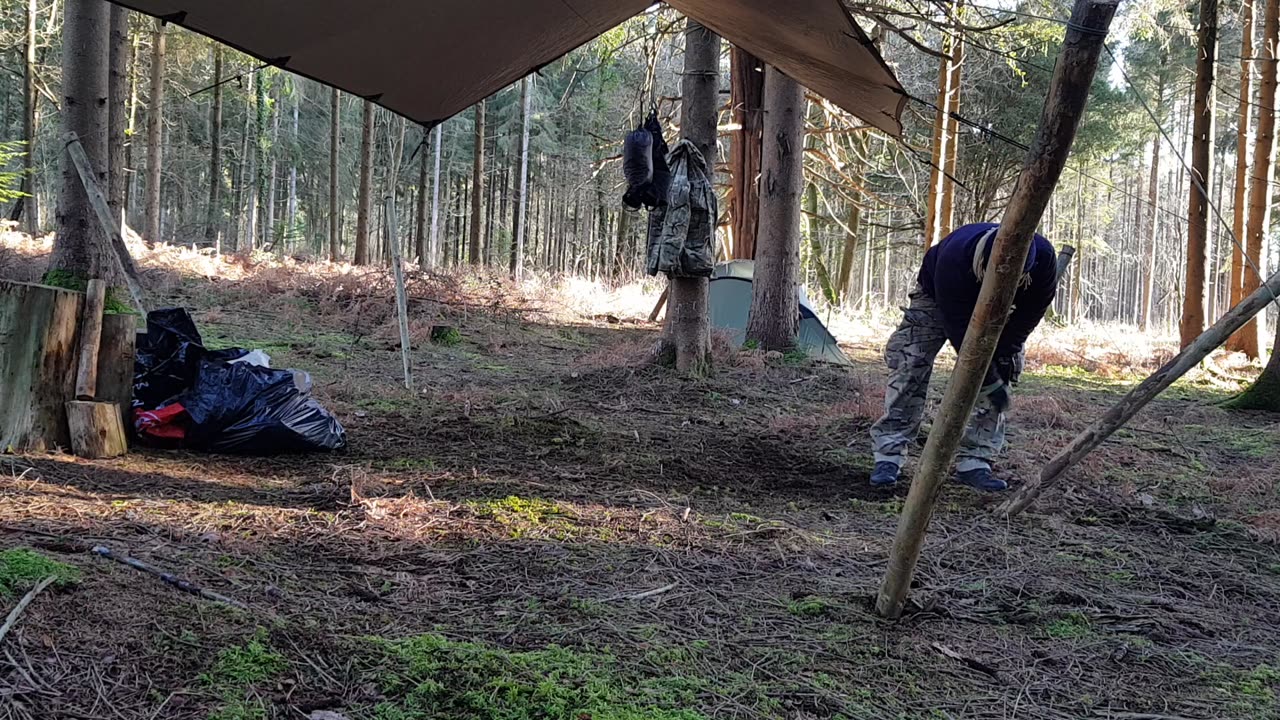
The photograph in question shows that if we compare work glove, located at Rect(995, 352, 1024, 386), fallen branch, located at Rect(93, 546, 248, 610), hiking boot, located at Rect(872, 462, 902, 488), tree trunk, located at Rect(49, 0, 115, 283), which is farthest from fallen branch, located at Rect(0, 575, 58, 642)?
tree trunk, located at Rect(49, 0, 115, 283)

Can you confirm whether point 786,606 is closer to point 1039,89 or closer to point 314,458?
point 314,458

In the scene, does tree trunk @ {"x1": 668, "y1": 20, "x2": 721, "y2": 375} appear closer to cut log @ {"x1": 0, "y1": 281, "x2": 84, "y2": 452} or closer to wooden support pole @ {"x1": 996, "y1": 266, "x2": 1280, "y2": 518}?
wooden support pole @ {"x1": 996, "y1": 266, "x2": 1280, "y2": 518}

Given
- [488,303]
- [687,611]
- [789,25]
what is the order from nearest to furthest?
[687,611] → [789,25] → [488,303]

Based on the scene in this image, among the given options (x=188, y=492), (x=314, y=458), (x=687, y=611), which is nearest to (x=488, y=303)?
(x=314, y=458)

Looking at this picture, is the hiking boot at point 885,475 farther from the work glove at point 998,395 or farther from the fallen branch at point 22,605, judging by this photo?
the fallen branch at point 22,605

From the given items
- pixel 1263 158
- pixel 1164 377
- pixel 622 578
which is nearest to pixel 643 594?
pixel 622 578

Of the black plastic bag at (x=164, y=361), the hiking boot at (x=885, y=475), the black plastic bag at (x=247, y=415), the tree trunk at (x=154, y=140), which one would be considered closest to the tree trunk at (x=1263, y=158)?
the hiking boot at (x=885, y=475)

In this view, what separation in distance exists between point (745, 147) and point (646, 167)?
16.4 feet

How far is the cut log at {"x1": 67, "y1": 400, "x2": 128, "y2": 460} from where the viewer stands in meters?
3.54

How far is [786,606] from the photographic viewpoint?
2.40 meters

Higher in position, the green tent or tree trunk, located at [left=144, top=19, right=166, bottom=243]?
tree trunk, located at [left=144, top=19, right=166, bottom=243]

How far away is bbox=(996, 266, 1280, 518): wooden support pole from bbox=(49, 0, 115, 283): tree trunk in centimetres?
616

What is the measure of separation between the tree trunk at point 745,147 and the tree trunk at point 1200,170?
5.07 m

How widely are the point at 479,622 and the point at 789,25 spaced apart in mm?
3172
